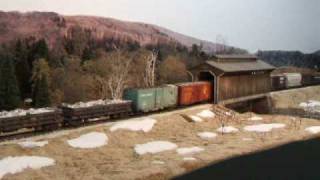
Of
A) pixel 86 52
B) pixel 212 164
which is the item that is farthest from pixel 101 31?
pixel 212 164

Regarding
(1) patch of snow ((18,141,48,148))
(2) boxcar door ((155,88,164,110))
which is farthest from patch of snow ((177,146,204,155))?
(2) boxcar door ((155,88,164,110))

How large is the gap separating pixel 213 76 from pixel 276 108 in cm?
1625

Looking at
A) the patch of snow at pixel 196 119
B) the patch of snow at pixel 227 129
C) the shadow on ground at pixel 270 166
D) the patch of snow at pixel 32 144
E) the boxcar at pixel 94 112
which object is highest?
the boxcar at pixel 94 112

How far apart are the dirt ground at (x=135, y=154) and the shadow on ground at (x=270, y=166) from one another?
0.96m

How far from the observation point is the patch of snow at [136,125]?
3329 cm

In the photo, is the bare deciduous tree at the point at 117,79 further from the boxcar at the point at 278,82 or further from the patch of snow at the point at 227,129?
the boxcar at the point at 278,82

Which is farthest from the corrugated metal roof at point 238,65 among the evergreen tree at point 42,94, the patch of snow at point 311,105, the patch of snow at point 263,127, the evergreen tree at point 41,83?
the evergreen tree at point 41,83

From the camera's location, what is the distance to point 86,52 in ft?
287

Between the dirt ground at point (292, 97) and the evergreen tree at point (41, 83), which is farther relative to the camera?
the evergreen tree at point (41, 83)

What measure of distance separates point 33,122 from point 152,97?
1400 cm

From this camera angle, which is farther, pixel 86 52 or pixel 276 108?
pixel 86 52

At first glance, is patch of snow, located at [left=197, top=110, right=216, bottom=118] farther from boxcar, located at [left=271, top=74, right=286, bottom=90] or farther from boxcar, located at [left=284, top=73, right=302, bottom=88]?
boxcar, located at [left=284, top=73, right=302, bottom=88]

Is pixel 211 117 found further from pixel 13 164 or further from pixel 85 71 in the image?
pixel 85 71

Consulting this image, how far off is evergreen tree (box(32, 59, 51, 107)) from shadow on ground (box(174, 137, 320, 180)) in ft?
134
